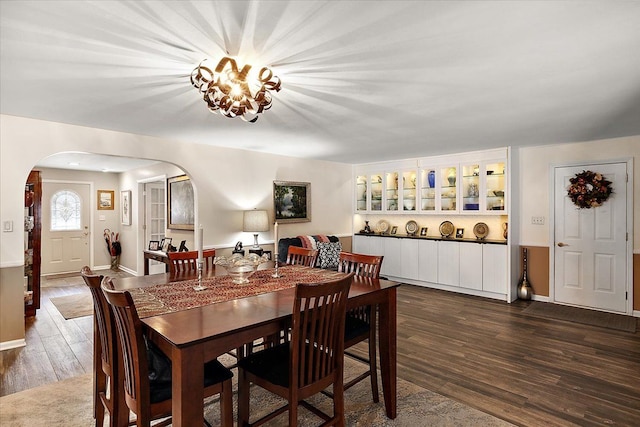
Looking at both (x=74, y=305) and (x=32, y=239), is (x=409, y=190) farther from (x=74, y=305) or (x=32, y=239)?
(x=32, y=239)

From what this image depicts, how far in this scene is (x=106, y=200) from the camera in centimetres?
782

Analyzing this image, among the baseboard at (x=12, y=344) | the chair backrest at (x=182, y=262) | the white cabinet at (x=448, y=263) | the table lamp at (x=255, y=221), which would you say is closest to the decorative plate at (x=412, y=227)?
the white cabinet at (x=448, y=263)

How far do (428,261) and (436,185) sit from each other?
1.31m

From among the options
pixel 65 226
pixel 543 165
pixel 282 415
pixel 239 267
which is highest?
A: pixel 543 165

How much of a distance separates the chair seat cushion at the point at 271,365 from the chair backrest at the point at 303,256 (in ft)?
4.14

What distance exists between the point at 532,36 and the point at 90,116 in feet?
12.1

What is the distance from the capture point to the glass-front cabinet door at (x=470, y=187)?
17.9 ft

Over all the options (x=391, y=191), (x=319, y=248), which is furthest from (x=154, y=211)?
(x=391, y=191)

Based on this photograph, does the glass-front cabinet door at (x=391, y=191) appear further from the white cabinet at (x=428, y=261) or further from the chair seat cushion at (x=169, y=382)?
the chair seat cushion at (x=169, y=382)

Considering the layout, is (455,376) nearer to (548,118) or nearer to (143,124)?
(548,118)

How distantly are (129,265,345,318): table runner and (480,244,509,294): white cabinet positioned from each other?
3.47 metres

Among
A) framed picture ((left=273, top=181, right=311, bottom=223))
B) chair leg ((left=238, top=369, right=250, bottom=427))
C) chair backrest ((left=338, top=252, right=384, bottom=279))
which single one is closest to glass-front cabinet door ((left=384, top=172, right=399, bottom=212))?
framed picture ((left=273, top=181, right=311, bottom=223))

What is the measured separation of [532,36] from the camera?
1881mm

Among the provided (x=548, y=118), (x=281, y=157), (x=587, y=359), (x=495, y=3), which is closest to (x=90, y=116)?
(x=281, y=157)
